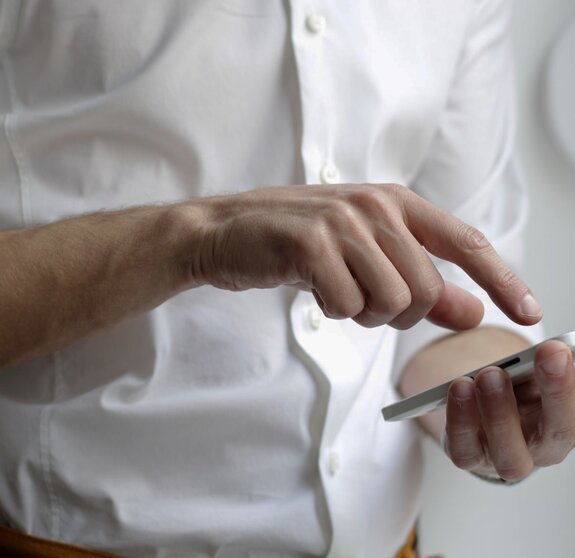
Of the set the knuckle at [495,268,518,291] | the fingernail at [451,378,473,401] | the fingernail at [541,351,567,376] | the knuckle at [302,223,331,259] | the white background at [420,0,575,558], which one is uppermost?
the knuckle at [302,223,331,259]

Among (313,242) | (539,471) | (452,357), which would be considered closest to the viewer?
(313,242)

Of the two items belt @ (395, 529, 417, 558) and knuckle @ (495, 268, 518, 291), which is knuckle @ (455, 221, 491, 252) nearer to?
knuckle @ (495, 268, 518, 291)

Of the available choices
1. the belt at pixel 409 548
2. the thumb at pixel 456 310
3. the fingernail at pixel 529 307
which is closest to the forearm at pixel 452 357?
the belt at pixel 409 548

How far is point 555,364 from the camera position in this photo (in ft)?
1.97

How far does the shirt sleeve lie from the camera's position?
1034mm

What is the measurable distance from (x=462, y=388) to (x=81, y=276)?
1.01 feet

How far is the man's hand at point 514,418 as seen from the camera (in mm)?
618

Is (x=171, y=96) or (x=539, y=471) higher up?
(x=171, y=96)

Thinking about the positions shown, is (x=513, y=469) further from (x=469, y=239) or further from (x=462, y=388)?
(x=469, y=239)

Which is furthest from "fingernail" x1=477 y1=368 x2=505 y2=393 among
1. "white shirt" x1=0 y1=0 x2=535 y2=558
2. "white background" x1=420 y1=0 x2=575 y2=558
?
"white background" x1=420 y1=0 x2=575 y2=558

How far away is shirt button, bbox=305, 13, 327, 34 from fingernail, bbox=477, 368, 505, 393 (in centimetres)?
38

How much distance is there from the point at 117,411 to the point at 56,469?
0.08m

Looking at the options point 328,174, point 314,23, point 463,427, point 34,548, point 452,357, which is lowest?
point 34,548

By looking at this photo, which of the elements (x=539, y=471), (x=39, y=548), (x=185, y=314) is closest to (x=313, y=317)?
(x=185, y=314)
